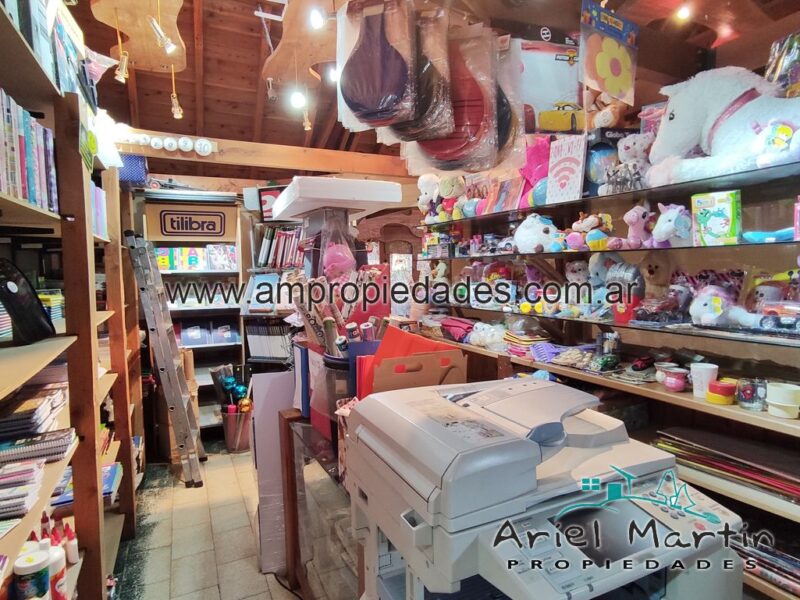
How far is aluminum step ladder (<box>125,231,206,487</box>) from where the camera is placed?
3031 mm

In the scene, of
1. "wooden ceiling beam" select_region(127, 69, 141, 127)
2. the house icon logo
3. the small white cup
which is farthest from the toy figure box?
"wooden ceiling beam" select_region(127, 69, 141, 127)

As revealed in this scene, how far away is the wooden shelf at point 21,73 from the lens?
1.03 meters

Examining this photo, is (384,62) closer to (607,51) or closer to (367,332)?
(607,51)

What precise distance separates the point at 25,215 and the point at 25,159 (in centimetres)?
25

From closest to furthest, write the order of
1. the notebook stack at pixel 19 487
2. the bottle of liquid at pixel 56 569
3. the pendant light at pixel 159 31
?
1. the notebook stack at pixel 19 487
2. the bottle of liquid at pixel 56 569
3. the pendant light at pixel 159 31

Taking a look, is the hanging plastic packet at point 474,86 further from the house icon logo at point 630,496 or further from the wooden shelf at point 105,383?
the wooden shelf at point 105,383

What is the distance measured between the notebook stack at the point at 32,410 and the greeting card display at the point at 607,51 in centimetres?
180

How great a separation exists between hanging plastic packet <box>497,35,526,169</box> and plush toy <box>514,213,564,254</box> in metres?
0.97

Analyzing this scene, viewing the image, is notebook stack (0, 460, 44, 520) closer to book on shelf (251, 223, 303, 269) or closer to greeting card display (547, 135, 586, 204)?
greeting card display (547, 135, 586, 204)

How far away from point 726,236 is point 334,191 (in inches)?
54.8

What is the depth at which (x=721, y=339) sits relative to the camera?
161 cm

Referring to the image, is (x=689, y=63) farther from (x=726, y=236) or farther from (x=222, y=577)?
(x=222, y=577)

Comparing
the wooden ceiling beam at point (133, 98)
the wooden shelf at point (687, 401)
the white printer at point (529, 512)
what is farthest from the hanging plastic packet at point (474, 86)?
the wooden ceiling beam at point (133, 98)

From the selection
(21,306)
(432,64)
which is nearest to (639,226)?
(432,64)
